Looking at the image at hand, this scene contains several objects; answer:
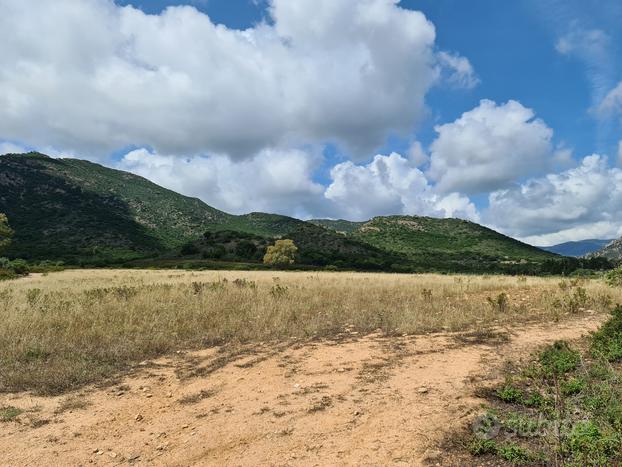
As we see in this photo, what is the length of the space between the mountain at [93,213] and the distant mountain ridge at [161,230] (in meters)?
0.29

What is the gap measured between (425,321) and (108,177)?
631ft

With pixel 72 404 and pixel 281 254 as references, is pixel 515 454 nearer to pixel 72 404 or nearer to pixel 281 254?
pixel 72 404

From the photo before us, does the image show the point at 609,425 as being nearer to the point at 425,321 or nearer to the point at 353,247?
the point at 425,321

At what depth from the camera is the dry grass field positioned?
4.75 meters

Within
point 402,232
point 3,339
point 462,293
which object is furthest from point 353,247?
point 3,339

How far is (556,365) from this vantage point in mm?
6586

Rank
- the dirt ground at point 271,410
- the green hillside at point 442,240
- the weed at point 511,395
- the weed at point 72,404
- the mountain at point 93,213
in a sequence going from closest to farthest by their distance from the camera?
1. the dirt ground at point 271,410
2. the weed at point 511,395
3. the weed at point 72,404
4. the mountain at point 93,213
5. the green hillside at point 442,240

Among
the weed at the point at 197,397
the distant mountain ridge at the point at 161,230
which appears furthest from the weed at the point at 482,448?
the distant mountain ridge at the point at 161,230

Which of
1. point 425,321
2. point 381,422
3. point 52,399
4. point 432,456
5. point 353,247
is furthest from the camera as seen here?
point 353,247

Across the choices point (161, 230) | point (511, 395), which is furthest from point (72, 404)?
point (161, 230)

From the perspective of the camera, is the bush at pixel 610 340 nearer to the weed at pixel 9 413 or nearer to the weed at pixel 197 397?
the weed at pixel 197 397

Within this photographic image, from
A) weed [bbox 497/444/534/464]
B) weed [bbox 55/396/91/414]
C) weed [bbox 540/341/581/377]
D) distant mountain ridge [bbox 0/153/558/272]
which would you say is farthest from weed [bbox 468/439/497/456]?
distant mountain ridge [bbox 0/153/558/272]

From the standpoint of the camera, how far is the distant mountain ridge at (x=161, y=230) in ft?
338

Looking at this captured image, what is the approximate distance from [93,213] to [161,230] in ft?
73.7
